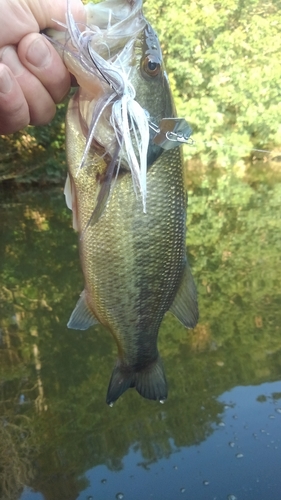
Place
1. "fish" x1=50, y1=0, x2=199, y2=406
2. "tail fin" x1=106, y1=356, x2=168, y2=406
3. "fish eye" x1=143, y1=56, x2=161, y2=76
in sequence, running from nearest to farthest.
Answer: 1. "fish" x1=50, y1=0, x2=199, y2=406
2. "fish eye" x1=143, y1=56, x2=161, y2=76
3. "tail fin" x1=106, y1=356, x2=168, y2=406

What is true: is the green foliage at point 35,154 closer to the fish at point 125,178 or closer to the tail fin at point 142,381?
the tail fin at point 142,381

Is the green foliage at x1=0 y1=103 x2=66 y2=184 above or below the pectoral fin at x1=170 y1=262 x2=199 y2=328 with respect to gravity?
above

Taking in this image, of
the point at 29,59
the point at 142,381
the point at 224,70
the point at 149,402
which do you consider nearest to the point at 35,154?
the point at 224,70

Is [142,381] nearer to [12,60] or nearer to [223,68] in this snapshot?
[12,60]

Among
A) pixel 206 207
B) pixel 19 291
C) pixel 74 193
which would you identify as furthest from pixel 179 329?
pixel 206 207

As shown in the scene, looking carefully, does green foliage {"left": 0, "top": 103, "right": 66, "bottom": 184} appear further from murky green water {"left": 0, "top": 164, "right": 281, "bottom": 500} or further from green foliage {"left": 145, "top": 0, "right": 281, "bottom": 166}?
murky green water {"left": 0, "top": 164, "right": 281, "bottom": 500}

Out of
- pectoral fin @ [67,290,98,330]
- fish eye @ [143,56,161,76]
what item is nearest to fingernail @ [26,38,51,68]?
fish eye @ [143,56,161,76]

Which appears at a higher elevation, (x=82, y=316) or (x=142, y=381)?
(x=82, y=316)
